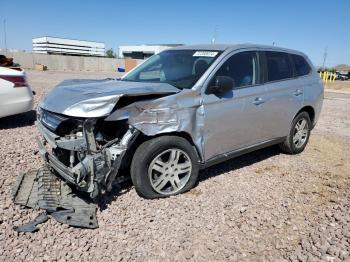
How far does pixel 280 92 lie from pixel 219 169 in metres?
1.49

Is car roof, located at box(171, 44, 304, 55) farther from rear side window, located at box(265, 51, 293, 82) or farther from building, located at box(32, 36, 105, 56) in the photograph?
building, located at box(32, 36, 105, 56)

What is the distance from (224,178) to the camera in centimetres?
469

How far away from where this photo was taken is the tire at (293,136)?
5566 millimetres

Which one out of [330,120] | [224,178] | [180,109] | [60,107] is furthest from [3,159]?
[330,120]

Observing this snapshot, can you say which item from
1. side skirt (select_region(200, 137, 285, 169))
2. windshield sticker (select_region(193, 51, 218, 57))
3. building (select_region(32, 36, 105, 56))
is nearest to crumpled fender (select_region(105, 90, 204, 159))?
side skirt (select_region(200, 137, 285, 169))

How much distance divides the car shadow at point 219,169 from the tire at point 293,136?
0.28 meters

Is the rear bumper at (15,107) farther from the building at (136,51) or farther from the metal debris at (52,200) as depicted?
the building at (136,51)

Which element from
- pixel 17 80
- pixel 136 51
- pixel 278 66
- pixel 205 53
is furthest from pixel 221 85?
pixel 136 51

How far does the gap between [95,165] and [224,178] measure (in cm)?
202

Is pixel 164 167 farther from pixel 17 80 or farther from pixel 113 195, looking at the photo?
pixel 17 80

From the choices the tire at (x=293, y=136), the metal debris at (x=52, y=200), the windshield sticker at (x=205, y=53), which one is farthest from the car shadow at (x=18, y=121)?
the tire at (x=293, y=136)

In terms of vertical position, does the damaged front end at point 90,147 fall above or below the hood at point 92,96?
below

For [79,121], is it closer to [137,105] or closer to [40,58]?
[137,105]

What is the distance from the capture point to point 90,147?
11.3 ft
